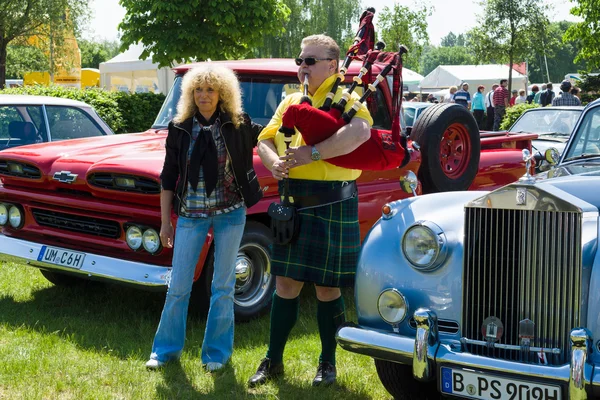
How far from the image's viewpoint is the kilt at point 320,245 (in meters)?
4.16

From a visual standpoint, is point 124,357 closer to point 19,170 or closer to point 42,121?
point 19,170

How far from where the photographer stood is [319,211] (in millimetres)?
4160

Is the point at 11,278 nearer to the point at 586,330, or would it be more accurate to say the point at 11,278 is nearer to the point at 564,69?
the point at 586,330

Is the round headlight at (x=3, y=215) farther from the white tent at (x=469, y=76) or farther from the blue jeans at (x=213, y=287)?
the white tent at (x=469, y=76)

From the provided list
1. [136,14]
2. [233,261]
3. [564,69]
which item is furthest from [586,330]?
[564,69]

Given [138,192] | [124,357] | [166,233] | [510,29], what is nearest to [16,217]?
[138,192]

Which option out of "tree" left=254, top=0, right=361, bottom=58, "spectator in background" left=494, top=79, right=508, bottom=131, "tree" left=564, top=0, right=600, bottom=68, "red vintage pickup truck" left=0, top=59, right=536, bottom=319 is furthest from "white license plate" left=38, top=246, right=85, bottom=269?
"tree" left=254, top=0, right=361, bottom=58

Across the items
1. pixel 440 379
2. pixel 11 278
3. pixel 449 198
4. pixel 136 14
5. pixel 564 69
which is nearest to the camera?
pixel 440 379

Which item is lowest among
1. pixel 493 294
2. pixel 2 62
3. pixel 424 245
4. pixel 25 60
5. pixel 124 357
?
pixel 124 357

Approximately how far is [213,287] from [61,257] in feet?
4.89

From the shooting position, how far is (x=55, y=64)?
32969mm

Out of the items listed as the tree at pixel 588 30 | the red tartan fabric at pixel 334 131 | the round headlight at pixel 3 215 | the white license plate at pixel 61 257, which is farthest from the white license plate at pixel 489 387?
the tree at pixel 588 30

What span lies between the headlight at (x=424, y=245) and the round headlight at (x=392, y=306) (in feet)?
0.57

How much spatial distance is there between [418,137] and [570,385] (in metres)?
3.56
